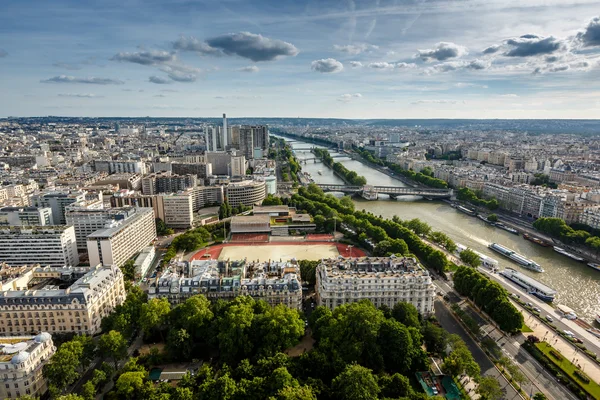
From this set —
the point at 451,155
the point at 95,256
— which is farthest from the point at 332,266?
the point at 451,155

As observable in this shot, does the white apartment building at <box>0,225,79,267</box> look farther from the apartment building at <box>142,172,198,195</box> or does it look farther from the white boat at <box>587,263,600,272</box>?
the white boat at <box>587,263,600,272</box>

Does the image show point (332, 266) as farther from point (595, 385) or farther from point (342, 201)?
point (342, 201)

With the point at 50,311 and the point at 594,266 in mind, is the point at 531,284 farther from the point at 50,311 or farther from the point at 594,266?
the point at 50,311

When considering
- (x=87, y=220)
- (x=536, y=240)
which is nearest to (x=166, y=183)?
(x=87, y=220)

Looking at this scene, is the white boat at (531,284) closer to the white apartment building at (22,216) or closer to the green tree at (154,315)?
the green tree at (154,315)

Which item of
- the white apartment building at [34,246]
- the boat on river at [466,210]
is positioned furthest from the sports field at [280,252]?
the boat on river at [466,210]

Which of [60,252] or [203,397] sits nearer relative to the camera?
[203,397]
